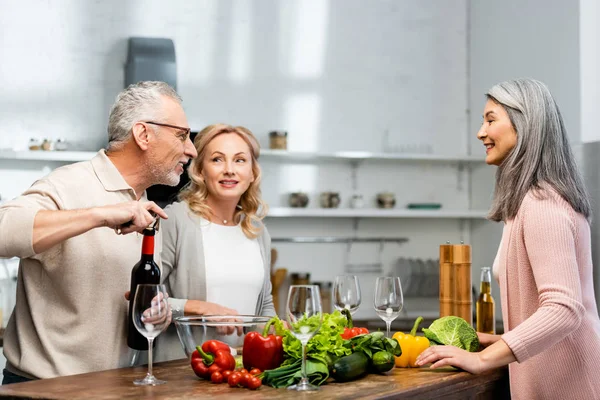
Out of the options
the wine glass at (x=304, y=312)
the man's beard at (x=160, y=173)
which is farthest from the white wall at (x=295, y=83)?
the wine glass at (x=304, y=312)

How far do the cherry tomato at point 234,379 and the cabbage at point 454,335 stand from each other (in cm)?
74

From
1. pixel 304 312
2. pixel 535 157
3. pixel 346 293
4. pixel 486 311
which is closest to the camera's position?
pixel 304 312

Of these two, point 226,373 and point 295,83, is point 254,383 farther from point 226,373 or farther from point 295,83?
point 295,83

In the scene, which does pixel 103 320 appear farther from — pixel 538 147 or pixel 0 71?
pixel 0 71

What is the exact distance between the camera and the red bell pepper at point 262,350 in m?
2.08

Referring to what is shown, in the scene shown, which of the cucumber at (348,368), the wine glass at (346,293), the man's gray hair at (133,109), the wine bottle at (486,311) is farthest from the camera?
the wine bottle at (486,311)

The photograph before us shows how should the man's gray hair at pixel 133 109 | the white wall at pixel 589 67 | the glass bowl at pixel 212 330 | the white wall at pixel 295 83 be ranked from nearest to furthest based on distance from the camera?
the glass bowl at pixel 212 330, the man's gray hair at pixel 133 109, the white wall at pixel 589 67, the white wall at pixel 295 83

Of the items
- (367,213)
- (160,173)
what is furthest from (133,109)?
(367,213)

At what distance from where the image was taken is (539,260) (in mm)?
2174

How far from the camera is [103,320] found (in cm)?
238

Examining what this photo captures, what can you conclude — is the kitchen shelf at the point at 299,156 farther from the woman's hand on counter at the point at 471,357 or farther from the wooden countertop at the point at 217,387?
the woman's hand on counter at the point at 471,357

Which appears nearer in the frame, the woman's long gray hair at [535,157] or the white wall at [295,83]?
the woman's long gray hair at [535,157]

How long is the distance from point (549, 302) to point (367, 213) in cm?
409

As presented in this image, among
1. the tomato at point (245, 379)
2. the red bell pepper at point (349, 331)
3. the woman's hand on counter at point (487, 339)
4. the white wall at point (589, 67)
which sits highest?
the white wall at point (589, 67)
